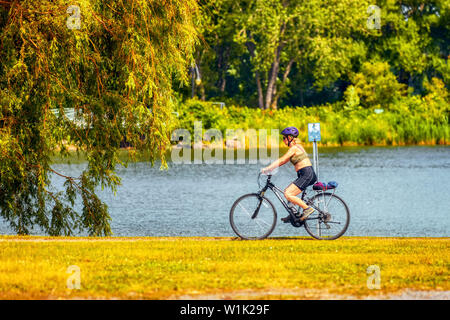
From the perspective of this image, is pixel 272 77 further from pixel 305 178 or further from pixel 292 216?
pixel 305 178

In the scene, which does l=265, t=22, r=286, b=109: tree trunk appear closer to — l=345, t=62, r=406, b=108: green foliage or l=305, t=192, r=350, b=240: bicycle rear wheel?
l=345, t=62, r=406, b=108: green foliage

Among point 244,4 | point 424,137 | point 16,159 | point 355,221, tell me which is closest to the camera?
point 16,159

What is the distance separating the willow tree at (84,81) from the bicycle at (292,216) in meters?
4.18

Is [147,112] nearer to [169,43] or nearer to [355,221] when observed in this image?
[169,43]

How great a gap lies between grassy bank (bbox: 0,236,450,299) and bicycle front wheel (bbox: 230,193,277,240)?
47 centimetres

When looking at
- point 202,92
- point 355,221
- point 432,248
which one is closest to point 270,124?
point 202,92

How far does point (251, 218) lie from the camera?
1362cm

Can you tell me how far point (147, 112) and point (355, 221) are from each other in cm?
853

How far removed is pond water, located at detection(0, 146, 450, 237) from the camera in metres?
21.8

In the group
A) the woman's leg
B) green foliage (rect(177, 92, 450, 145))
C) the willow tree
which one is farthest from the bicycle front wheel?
green foliage (rect(177, 92, 450, 145))

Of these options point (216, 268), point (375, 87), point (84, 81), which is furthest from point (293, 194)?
point (375, 87)

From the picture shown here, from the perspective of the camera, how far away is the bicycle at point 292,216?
1353cm

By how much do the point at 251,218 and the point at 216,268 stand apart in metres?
3.39

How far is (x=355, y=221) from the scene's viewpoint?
920 inches
